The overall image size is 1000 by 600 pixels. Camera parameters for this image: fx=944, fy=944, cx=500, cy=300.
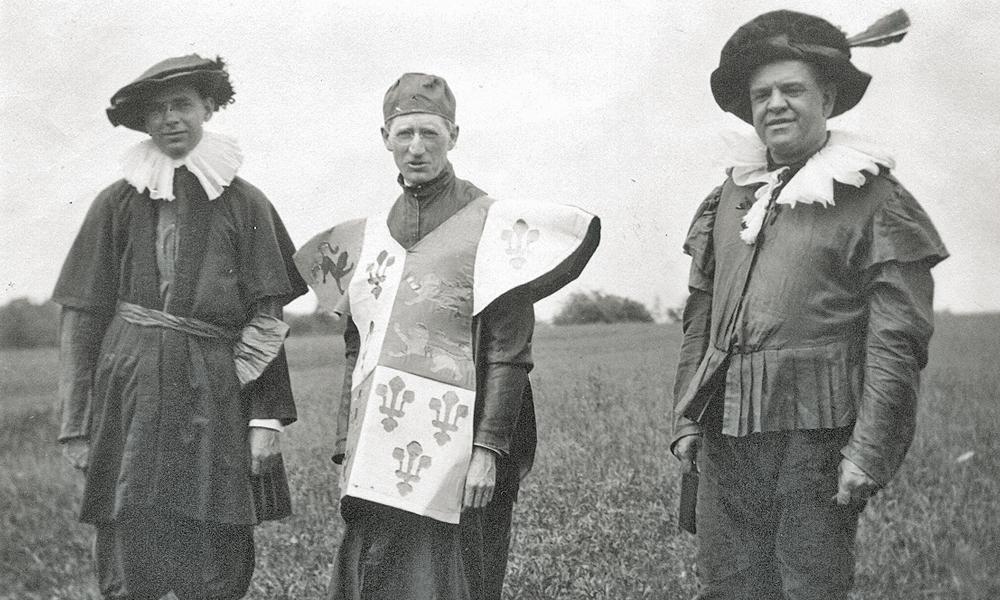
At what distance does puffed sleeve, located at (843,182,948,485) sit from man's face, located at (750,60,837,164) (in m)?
0.39

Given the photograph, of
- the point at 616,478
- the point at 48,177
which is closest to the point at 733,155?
the point at 616,478

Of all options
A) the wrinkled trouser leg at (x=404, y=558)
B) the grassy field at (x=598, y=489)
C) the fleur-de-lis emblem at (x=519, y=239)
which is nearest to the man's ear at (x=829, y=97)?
the fleur-de-lis emblem at (x=519, y=239)

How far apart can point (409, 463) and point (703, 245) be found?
4.03 feet

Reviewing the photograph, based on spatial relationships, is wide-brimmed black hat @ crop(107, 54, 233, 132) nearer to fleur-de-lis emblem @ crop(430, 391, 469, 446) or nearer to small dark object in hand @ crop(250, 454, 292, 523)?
small dark object in hand @ crop(250, 454, 292, 523)

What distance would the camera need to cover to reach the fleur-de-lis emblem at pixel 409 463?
2906 mm

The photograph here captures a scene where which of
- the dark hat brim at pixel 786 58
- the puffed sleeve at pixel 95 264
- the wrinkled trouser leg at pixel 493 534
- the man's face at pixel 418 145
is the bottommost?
the wrinkled trouser leg at pixel 493 534

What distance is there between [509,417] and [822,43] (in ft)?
5.05

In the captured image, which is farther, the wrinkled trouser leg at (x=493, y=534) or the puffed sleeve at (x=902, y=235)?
the wrinkled trouser leg at (x=493, y=534)

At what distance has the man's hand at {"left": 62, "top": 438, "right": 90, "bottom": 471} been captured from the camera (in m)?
3.31

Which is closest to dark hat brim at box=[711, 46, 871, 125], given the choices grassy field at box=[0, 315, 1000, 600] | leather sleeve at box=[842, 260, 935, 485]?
leather sleeve at box=[842, 260, 935, 485]

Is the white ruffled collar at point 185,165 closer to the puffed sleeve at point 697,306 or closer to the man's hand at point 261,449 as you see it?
the man's hand at point 261,449

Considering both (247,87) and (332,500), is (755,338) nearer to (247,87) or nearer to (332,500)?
(332,500)

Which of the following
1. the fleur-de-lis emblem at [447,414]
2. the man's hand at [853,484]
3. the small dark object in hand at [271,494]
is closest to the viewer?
the man's hand at [853,484]

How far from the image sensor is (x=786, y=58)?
3.01m
